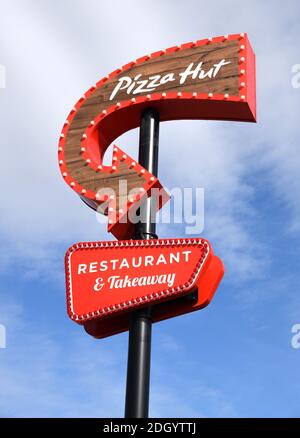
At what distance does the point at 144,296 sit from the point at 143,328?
494mm

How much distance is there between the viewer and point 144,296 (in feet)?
40.5

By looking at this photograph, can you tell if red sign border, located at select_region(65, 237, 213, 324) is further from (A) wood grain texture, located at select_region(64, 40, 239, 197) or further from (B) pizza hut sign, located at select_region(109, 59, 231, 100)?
(B) pizza hut sign, located at select_region(109, 59, 231, 100)

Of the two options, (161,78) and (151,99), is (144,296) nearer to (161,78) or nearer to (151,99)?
(151,99)

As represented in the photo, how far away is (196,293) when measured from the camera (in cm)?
1259

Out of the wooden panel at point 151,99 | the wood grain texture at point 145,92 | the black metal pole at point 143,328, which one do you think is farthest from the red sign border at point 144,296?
the wood grain texture at point 145,92

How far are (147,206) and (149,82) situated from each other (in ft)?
7.98

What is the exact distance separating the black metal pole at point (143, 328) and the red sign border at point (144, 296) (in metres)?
0.27

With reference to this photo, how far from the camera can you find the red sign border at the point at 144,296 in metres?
12.2

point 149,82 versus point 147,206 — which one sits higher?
point 149,82

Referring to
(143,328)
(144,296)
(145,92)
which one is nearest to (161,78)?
(145,92)

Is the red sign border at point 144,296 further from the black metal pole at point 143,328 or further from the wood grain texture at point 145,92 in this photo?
the wood grain texture at point 145,92
